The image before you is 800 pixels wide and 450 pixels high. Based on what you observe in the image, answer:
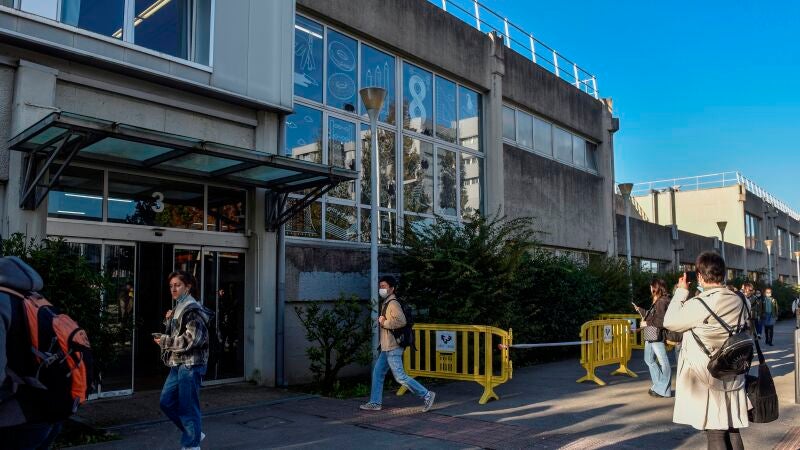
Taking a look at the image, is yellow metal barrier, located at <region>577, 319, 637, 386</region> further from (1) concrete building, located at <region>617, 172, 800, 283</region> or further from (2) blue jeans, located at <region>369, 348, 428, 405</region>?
(1) concrete building, located at <region>617, 172, 800, 283</region>

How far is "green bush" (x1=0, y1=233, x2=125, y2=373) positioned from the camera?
6.44m

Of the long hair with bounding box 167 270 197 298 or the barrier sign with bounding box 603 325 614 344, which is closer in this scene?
the long hair with bounding box 167 270 197 298

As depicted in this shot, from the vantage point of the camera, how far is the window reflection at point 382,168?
521 inches

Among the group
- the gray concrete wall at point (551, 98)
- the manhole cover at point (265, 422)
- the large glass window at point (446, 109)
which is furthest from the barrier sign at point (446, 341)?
the gray concrete wall at point (551, 98)

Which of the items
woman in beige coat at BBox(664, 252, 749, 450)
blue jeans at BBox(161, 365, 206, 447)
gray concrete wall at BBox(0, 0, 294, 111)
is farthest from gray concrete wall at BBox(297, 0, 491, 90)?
woman in beige coat at BBox(664, 252, 749, 450)

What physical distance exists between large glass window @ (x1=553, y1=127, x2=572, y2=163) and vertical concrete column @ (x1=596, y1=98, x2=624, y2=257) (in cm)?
208

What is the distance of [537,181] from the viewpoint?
18.5 meters

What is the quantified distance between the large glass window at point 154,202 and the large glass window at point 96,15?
2.01 metres

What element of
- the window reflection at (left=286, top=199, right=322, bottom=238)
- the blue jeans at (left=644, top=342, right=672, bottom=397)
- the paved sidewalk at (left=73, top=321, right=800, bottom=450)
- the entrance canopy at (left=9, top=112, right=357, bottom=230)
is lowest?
the paved sidewalk at (left=73, top=321, right=800, bottom=450)

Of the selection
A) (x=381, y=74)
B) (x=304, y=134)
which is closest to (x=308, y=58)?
(x=304, y=134)

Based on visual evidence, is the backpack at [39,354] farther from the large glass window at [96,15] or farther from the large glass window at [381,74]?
the large glass window at [381,74]

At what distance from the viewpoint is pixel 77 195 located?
29.1ft

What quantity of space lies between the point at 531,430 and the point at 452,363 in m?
2.16

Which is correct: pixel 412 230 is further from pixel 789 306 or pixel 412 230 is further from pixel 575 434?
pixel 789 306
